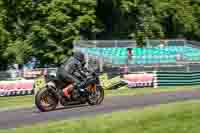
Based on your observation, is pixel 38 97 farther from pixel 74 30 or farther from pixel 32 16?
pixel 32 16

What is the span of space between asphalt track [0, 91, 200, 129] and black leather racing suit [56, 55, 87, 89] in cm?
87

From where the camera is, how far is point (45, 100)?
49.8 ft

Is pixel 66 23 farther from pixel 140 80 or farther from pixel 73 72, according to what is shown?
pixel 73 72

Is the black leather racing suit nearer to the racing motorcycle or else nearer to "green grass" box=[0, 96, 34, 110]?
the racing motorcycle

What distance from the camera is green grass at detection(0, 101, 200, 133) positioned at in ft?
32.6

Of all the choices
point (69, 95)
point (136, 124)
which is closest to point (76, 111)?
point (69, 95)

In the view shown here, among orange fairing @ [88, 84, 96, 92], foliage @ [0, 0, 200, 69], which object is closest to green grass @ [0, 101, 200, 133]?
orange fairing @ [88, 84, 96, 92]

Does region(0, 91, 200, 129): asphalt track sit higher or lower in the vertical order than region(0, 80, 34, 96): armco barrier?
higher

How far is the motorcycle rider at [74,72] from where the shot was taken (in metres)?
15.3

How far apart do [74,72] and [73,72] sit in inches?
1.9

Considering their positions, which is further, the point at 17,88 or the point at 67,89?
the point at 17,88

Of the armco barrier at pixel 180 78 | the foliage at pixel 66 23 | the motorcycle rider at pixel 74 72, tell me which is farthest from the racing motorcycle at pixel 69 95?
the foliage at pixel 66 23

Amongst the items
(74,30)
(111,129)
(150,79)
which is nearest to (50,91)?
(111,129)

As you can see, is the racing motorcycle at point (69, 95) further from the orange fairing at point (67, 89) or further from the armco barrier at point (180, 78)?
the armco barrier at point (180, 78)
